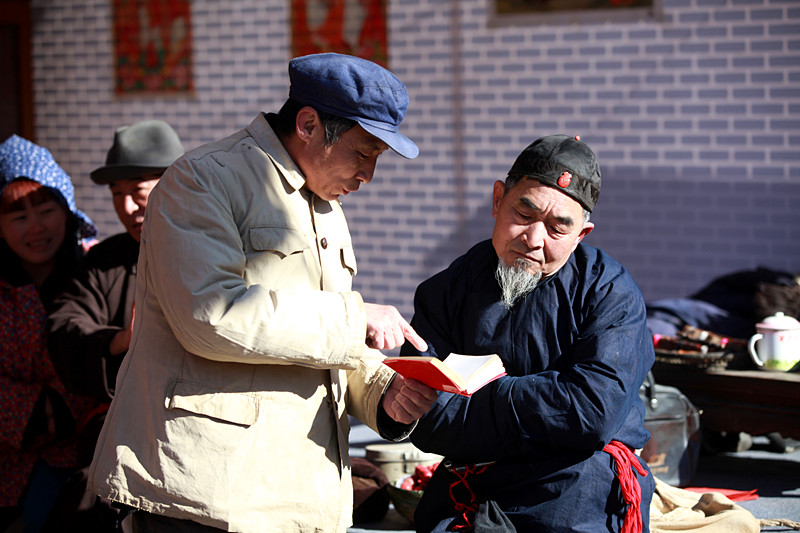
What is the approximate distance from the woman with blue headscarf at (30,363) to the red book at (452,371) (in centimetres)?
199

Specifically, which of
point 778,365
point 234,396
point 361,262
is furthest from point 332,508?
point 361,262

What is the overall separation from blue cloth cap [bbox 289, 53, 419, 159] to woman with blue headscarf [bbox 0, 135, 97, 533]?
1979 millimetres

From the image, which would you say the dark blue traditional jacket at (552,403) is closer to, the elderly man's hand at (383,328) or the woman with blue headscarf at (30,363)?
the elderly man's hand at (383,328)

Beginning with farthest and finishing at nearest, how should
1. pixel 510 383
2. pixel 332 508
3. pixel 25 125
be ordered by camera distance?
pixel 25 125, pixel 510 383, pixel 332 508

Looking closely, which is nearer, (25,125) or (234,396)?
(234,396)

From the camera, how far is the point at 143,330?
2.39m

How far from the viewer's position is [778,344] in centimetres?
448

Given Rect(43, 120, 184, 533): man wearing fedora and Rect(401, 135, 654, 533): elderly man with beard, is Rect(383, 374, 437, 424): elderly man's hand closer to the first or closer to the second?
Rect(401, 135, 654, 533): elderly man with beard

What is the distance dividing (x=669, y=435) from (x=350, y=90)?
111 inches

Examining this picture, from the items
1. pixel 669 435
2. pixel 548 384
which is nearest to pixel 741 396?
pixel 669 435

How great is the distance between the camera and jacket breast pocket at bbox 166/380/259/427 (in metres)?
2.29

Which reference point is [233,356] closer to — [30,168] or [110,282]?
[110,282]

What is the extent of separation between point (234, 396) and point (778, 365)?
3212mm

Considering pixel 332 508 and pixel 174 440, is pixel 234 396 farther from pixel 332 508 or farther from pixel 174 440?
pixel 332 508
